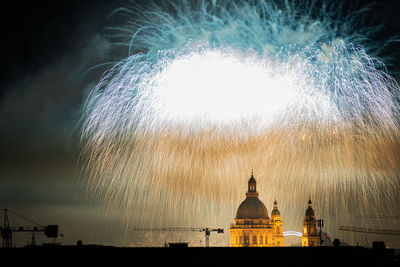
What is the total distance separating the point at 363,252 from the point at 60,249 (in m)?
28.2

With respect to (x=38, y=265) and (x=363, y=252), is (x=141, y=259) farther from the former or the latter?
(x=363, y=252)

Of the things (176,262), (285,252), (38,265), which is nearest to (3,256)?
(38,265)

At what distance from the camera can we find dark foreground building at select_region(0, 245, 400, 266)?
5850cm

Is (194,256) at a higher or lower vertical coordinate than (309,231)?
lower

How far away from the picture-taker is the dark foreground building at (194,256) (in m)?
58.5

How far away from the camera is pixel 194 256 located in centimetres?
6088

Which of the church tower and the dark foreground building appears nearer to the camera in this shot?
the dark foreground building

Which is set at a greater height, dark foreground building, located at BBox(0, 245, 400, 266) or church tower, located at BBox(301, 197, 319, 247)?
church tower, located at BBox(301, 197, 319, 247)

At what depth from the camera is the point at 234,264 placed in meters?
57.5

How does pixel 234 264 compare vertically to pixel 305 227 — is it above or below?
below

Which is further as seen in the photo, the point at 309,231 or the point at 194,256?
the point at 309,231

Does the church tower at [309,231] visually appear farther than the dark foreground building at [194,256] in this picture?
Yes

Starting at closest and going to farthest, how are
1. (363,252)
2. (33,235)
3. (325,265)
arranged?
1. (325,265)
2. (363,252)
3. (33,235)

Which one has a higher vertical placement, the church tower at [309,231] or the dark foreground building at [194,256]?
the church tower at [309,231]
